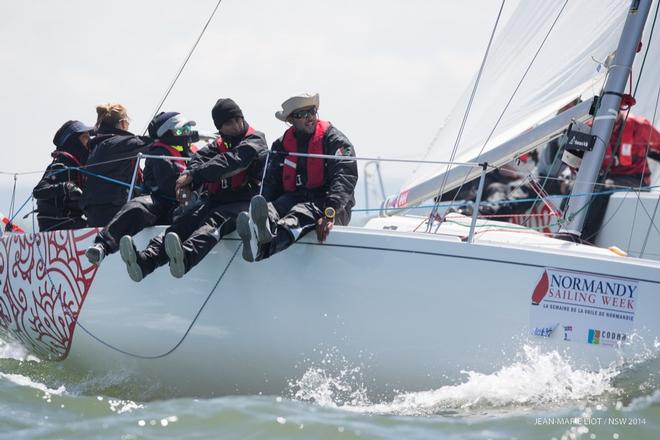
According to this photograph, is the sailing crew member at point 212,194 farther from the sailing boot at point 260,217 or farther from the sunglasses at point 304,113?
the sailing boot at point 260,217

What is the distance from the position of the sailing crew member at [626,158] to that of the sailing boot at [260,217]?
2.62m

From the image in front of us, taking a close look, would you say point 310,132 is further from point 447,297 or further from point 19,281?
point 19,281

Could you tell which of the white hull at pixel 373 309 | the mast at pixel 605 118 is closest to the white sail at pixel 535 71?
the mast at pixel 605 118

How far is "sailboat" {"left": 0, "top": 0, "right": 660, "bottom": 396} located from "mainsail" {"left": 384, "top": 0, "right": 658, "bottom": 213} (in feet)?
0.91

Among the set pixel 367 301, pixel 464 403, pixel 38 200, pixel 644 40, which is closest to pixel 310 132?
pixel 367 301

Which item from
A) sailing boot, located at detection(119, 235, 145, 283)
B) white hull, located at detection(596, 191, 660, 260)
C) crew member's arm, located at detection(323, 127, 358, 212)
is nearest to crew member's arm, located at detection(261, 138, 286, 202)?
crew member's arm, located at detection(323, 127, 358, 212)

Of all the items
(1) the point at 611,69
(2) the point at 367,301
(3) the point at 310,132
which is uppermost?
(1) the point at 611,69

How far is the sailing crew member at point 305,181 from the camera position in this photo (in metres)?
4.29

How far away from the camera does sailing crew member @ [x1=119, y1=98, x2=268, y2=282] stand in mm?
4359

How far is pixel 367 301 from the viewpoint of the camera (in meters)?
4.29

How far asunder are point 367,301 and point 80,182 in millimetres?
2560

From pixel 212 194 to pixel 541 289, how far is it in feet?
5.48

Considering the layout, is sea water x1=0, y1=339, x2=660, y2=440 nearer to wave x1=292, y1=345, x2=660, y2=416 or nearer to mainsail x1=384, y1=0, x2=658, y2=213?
wave x1=292, y1=345, x2=660, y2=416

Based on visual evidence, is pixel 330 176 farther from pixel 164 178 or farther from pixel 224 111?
pixel 164 178
